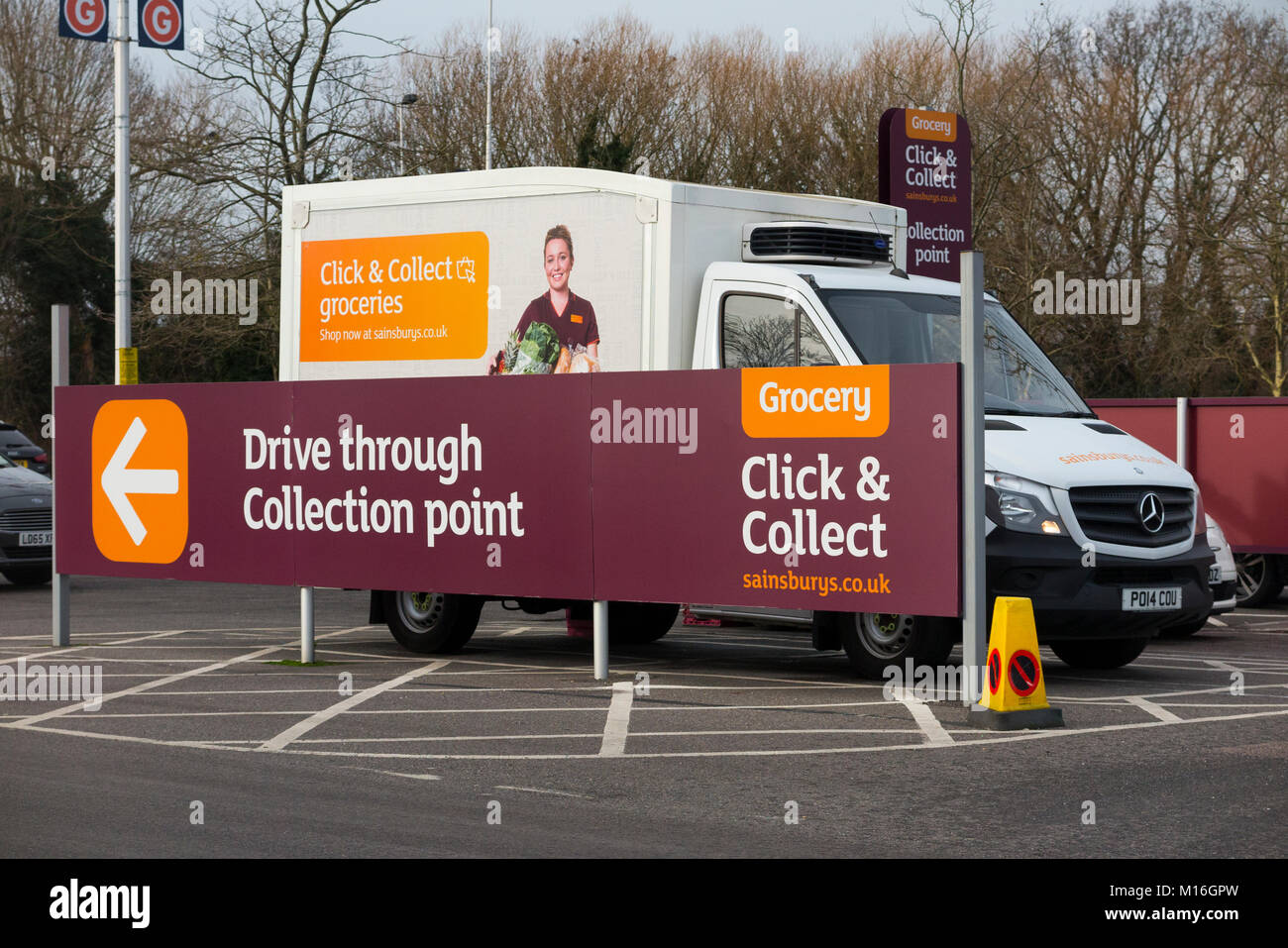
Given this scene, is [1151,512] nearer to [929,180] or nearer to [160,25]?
[929,180]

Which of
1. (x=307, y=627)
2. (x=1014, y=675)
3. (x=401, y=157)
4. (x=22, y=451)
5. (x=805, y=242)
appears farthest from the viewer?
(x=22, y=451)

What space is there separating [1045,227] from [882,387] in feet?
91.3

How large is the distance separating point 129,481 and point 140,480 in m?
0.12

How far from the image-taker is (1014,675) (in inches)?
388

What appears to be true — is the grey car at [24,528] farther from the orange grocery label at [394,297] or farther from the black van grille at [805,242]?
the black van grille at [805,242]

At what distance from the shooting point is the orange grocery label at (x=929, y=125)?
21.4 m

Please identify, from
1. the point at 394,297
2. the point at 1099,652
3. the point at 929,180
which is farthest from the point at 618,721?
the point at 929,180

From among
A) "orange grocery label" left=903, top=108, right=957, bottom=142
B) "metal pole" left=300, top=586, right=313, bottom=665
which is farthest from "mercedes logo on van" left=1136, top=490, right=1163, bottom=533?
"orange grocery label" left=903, top=108, right=957, bottom=142

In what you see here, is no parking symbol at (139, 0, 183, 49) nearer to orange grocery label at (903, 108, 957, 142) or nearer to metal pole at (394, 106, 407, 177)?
metal pole at (394, 106, 407, 177)

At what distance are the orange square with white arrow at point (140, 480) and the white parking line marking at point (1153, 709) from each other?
23.3 feet

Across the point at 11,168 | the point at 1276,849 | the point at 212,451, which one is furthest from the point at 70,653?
the point at 11,168

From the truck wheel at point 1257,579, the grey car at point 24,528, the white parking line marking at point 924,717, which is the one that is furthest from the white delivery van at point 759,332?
the grey car at point 24,528

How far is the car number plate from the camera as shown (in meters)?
11.3

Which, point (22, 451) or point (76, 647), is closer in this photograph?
point (76, 647)
